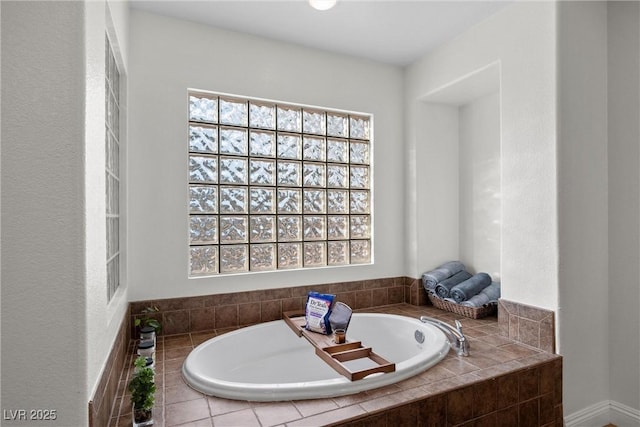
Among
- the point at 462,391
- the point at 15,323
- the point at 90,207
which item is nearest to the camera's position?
the point at 15,323

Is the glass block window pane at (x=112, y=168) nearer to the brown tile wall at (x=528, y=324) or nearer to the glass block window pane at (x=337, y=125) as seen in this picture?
the glass block window pane at (x=337, y=125)

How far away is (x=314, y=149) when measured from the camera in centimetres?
272

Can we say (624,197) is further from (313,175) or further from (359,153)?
(313,175)

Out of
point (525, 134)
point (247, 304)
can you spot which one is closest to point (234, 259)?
point (247, 304)

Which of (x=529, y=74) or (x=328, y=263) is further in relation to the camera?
(x=328, y=263)

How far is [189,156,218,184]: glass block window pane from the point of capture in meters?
2.32

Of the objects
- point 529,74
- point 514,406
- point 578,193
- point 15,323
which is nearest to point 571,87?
point 529,74

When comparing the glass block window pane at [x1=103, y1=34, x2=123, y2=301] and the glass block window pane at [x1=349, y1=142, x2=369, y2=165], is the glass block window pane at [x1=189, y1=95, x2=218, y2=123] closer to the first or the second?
the glass block window pane at [x1=103, y1=34, x2=123, y2=301]

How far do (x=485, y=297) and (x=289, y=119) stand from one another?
6.26ft

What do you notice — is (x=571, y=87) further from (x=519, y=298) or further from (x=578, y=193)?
(x=519, y=298)

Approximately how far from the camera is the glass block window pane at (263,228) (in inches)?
97.7

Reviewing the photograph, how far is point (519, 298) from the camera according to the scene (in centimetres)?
206

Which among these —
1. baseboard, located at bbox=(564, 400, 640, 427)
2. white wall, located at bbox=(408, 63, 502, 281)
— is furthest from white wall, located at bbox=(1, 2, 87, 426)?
white wall, located at bbox=(408, 63, 502, 281)

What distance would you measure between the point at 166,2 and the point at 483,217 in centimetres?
264
